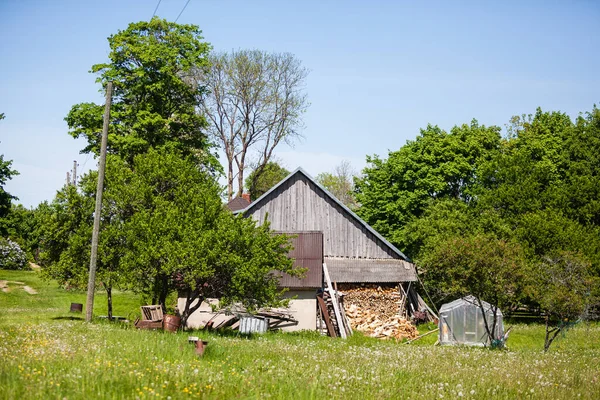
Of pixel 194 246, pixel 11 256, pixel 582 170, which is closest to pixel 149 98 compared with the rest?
pixel 194 246

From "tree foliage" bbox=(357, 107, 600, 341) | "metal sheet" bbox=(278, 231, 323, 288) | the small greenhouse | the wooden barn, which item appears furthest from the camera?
"tree foliage" bbox=(357, 107, 600, 341)

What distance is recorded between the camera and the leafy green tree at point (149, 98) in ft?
126

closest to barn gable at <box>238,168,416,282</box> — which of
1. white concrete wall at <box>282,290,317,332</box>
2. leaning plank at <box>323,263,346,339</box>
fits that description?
leaning plank at <box>323,263,346,339</box>

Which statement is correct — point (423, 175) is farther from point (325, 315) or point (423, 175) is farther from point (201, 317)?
point (201, 317)

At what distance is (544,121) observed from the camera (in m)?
52.7

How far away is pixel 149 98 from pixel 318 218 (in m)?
13.6

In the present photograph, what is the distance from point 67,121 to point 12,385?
3332 cm

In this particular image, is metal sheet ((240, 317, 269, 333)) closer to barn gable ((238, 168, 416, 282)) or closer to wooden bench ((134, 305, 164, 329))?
wooden bench ((134, 305, 164, 329))

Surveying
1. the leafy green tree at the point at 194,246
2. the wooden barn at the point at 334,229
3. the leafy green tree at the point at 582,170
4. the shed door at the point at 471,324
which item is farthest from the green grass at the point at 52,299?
the leafy green tree at the point at 582,170

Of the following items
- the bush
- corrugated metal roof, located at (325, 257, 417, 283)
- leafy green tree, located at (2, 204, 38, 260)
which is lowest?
corrugated metal roof, located at (325, 257, 417, 283)

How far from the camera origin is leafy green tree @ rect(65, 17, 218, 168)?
126ft

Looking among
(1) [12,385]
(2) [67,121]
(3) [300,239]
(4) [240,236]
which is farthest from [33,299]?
(1) [12,385]

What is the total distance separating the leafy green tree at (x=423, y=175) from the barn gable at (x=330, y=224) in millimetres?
9155

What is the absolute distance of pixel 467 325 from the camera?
30.1 metres
